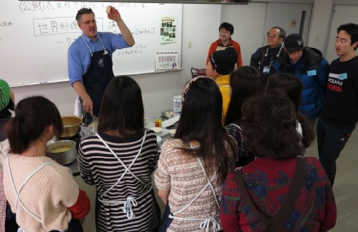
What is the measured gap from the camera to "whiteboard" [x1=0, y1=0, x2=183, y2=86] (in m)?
2.79

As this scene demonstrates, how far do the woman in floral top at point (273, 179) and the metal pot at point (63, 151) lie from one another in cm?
93

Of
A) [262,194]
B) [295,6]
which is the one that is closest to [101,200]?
[262,194]

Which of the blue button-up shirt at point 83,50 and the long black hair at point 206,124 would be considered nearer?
the long black hair at point 206,124

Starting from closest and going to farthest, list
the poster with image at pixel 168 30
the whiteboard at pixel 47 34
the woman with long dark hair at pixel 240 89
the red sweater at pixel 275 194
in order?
1. the red sweater at pixel 275 194
2. the woman with long dark hair at pixel 240 89
3. the whiteboard at pixel 47 34
4. the poster with image at pixel 168 30

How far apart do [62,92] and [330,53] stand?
442 cm

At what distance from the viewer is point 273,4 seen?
14.9 ft

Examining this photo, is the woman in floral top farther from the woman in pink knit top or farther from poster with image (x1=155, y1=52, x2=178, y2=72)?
poster with image (x1=155, y1=52, x2=178, y2=72)

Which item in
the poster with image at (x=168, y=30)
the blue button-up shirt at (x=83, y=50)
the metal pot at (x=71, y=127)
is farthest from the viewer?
the poster with image at (x=168, y=30)

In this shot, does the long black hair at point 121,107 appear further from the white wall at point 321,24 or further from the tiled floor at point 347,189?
the white wall at point 321,24

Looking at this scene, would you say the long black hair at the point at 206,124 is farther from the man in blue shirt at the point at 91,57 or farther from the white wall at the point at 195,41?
the white wall at the point at 195,41

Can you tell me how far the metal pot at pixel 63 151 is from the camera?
1498 millimetres

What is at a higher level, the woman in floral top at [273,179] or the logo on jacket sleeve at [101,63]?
the logo on jacket sleeve at [101,63]

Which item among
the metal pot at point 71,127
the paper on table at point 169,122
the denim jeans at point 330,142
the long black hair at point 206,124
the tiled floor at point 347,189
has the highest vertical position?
the long black hair at point 206,124

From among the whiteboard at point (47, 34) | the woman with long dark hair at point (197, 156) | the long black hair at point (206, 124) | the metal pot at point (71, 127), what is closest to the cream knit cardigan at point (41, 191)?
the woman with long dark hair at point (197, 156)
